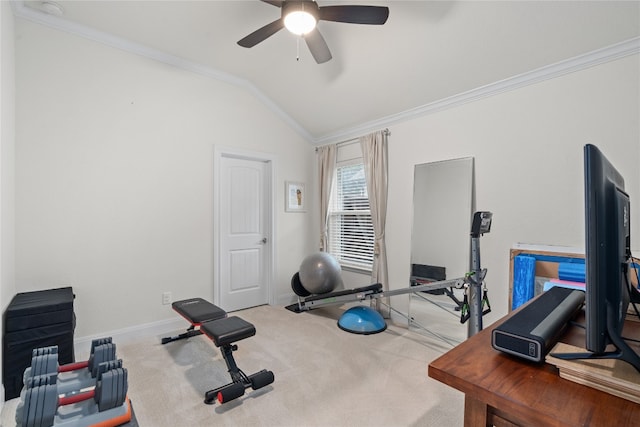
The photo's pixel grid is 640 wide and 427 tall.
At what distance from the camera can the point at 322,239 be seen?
4508mm

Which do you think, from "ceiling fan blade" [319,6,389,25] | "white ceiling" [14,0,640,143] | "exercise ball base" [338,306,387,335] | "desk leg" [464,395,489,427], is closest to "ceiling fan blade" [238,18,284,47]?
"ceiling fan blade" [319,6,389,25]

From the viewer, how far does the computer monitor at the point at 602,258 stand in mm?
611

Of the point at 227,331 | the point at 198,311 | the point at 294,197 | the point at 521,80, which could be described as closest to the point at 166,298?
the point at 198,311

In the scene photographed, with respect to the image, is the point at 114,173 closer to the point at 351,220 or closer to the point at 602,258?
the point at 351,220

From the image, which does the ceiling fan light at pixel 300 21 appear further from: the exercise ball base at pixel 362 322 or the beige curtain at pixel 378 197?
the exercise ball base at pixel 362 322

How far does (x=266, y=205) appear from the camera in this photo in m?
4.27

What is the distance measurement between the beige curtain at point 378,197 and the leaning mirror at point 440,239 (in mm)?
402

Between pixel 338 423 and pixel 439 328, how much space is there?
5.67 feet

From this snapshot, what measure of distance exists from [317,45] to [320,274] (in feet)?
7.83

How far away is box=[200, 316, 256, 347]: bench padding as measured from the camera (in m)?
2.11

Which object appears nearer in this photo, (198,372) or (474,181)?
(198,372)

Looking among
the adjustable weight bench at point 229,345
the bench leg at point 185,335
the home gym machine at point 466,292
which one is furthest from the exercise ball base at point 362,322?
the bench leg at point 185,335

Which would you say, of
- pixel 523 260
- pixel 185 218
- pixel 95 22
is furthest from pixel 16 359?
pixel 523 260

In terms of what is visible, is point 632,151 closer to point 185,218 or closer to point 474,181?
point 474,181
